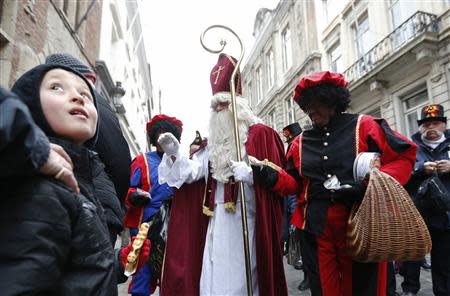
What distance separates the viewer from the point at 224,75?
331cm

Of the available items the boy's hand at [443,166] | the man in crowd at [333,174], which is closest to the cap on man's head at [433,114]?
the boy's hand at [443,166]

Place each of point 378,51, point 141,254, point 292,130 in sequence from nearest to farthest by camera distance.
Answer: point 141,254, point 292,130, point 378,51

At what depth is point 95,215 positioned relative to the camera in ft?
3.34

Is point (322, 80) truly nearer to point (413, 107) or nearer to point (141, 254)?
point (141, 254)

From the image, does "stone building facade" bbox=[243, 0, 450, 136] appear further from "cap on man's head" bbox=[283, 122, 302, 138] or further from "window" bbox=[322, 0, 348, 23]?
"cap on man's head" bbox=[283, 122, 302, 138]

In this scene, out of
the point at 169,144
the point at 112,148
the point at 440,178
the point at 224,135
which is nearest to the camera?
the point at 112,148

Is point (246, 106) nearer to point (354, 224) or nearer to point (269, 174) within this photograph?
point (269, 174)

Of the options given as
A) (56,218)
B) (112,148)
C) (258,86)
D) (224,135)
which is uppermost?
(258,86)

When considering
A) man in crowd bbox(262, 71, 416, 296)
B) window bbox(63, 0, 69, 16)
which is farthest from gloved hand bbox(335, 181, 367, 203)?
window bbox(63, 0, 69, 16)

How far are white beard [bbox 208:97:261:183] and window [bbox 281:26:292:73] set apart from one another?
19.8 meters

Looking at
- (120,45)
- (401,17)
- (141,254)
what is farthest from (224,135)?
(120,45)

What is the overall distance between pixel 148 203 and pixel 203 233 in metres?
0.81

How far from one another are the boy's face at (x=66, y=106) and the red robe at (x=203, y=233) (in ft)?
5.83

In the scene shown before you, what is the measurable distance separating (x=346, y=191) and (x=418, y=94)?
12.4 meters
